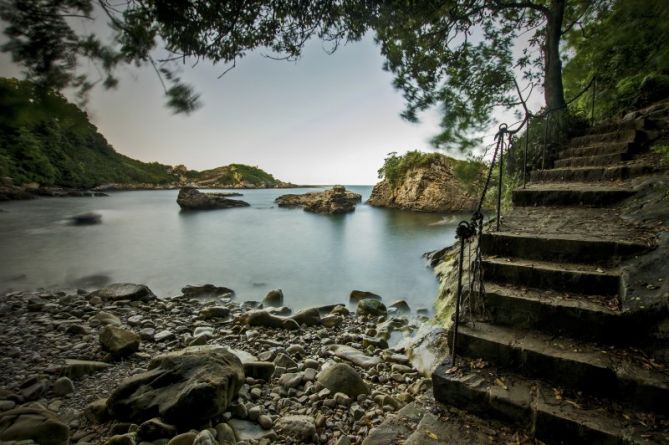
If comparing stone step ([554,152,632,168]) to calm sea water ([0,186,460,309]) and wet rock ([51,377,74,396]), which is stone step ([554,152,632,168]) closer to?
calm sea water ([0,186,460,309])

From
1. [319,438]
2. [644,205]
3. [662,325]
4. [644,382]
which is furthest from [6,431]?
[644,205]

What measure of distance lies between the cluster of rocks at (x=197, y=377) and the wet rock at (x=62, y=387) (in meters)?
0.01

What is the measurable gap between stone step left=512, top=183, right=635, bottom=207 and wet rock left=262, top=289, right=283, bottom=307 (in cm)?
575

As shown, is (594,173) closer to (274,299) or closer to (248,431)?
(248,431)

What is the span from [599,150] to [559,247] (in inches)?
159

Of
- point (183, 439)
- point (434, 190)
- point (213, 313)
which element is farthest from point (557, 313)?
point (434, 190)

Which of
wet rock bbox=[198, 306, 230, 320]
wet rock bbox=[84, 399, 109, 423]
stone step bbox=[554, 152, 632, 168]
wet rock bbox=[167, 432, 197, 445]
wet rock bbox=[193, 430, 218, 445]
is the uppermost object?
stone step bbox=[554, 152, 632, 168]

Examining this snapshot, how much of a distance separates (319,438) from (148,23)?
10.8ft

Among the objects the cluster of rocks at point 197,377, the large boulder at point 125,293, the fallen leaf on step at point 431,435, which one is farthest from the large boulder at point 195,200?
the fallen leaf on step at point 431,435

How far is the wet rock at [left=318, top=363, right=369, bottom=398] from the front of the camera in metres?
3.06

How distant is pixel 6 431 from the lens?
6.78 feet

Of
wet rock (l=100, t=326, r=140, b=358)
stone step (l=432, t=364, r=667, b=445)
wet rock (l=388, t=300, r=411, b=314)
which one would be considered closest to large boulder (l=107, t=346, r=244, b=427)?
wet rock (l=100, t=326, r=140, b=358)

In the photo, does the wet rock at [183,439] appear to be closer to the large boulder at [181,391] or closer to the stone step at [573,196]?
the large boulder at [181,391]

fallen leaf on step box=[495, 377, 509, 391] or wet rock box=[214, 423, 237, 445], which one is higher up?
fallen leaf on step box=[495, 377, 509, 391]
